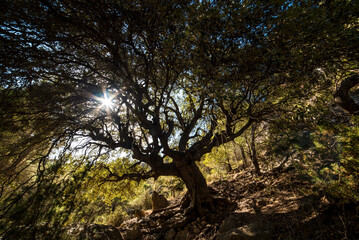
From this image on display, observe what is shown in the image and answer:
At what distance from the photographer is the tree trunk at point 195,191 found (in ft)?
20.2

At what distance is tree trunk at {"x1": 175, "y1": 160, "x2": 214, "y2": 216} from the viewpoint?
242 inches

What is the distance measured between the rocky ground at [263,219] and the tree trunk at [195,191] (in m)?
0.39

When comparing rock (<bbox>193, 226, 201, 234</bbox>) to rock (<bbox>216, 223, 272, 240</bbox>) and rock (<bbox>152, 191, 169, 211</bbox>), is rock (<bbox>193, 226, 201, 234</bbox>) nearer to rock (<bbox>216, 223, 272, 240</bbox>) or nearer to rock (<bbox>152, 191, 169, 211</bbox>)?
rock (<bbox>216, 223, 272, 240</bbox>)

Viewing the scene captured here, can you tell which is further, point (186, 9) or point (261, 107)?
point (261, 107)

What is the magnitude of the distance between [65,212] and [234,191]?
26.1 ft

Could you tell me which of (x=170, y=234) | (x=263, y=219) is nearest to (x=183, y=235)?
(x=170, y=234)

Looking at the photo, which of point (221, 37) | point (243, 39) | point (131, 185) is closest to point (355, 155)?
point (243, 39)

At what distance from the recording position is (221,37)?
335cm

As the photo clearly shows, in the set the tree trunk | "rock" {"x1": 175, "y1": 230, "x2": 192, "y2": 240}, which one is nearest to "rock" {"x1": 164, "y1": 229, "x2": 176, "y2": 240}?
"rock" {"x1": 175, "y1": 230, "x2": 192, "y2": 240}

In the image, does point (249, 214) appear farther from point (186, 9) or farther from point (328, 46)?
point (186, 9)

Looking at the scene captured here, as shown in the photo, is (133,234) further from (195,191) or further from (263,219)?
(263,219)

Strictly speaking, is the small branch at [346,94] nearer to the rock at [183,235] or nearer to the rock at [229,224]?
the rock at [229,224]

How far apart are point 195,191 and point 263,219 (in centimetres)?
273

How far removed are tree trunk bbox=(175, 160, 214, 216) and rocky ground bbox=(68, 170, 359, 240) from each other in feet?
1.27
